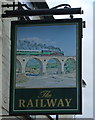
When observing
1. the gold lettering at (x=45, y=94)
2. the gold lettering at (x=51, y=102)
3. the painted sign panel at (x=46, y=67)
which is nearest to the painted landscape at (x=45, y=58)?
the painted sign panel at (x=46, y=67)

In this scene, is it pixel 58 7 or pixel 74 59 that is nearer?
pixel 74 59

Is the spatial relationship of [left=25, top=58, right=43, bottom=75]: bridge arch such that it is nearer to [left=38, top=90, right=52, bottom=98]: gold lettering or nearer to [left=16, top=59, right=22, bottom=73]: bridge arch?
[left=16, top=59, right=22, bottom=73]: bridge arch

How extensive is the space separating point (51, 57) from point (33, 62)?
1.06 feet

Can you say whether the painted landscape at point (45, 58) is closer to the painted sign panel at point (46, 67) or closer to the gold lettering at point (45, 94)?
the painted sign panel at point (46, 67)

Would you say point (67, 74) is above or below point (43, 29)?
below

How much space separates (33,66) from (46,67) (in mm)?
235

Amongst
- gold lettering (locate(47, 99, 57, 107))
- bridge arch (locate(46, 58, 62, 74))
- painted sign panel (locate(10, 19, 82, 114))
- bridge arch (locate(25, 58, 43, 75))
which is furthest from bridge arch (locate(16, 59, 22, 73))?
gold lettering (locate(47, 99, 57, 107))

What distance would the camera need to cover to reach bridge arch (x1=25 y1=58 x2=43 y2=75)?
6539 millimetres

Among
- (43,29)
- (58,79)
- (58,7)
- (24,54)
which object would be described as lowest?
(58,79)

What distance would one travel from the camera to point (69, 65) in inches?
254

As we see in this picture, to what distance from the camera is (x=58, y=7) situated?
23.0 feet

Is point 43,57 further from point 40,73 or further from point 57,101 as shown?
point 57,101

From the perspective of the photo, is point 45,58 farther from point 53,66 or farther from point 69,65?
point 69,65

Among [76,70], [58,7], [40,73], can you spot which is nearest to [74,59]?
[76,70]
